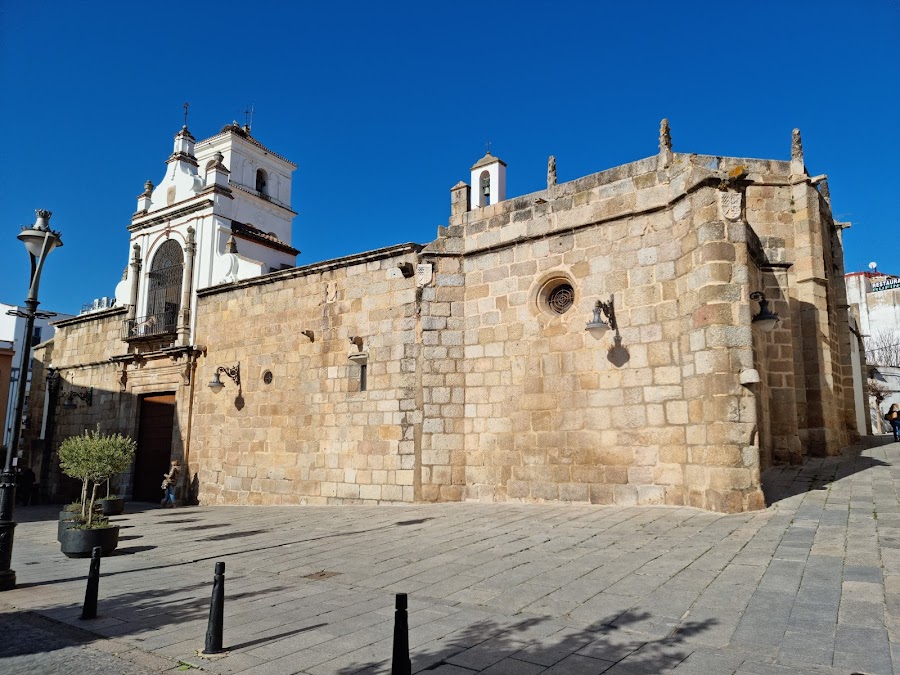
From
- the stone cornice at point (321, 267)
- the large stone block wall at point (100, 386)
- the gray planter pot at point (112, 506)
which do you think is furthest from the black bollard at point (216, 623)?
the large stone block wall at point (100, 386)

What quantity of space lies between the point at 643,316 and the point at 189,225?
46.5ft

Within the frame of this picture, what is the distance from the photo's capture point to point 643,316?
31.3 feet

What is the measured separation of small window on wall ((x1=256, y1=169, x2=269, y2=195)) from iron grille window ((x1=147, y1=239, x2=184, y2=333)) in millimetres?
6926

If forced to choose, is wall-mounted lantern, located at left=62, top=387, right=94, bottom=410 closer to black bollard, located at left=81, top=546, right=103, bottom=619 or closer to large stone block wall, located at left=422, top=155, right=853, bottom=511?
large stone block wall, located at left=422, top=155, right=853, bottom=511

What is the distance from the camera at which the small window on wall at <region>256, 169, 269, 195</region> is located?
2459 cm

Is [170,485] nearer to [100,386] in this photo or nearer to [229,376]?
[229,376]

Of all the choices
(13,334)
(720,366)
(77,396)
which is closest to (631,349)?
(720,366)

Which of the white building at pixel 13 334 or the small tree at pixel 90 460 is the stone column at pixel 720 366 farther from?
the white building at pixel 13 334

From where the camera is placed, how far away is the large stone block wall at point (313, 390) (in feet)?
39.4

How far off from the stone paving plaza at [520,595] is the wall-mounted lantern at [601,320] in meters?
2.83

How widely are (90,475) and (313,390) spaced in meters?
5.04

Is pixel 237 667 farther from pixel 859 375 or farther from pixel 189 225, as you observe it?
pixel 859 375

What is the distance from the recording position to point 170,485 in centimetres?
1534

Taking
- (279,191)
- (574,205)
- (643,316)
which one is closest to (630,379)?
(643,316)
